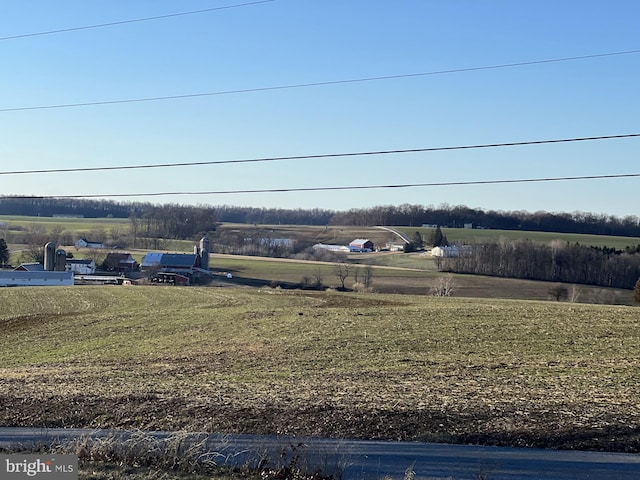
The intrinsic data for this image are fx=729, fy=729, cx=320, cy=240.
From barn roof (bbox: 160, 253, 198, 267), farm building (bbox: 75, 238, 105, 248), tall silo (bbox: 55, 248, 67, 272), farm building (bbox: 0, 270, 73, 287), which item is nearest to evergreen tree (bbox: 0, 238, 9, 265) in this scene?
tall silo (bbox: 55, 248, 67, 272)

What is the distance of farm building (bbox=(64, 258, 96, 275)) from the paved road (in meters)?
77.8

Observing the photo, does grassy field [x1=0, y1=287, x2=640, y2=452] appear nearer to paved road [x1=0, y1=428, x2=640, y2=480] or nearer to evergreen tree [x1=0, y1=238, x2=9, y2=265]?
paved road [x1=0, y1=428, x2=640, y2=480]

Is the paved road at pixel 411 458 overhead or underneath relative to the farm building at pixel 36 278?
overhead

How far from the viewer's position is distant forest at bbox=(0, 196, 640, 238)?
307ft

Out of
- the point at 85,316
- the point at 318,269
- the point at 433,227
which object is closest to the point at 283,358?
the point at 85,316

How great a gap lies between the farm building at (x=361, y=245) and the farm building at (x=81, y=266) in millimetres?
32828

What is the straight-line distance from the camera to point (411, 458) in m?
9.95

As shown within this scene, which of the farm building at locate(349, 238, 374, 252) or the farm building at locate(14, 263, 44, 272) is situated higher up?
the farm building at locate(349, 238, 374, 252)

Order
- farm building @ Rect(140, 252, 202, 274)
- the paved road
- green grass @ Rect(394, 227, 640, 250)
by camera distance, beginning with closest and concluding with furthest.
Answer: the paved road
green grass @ Rect(394, 227, 640, 250)
farm building @ Rect(140, 252, 202, 274)

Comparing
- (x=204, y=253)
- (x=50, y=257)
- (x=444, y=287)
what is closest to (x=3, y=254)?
(x=50, y=257)

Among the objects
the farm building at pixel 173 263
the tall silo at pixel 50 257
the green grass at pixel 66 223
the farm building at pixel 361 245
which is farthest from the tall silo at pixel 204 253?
the green grass at pixel 66 223

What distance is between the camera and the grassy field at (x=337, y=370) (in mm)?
Result: 11891

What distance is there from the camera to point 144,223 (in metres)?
117

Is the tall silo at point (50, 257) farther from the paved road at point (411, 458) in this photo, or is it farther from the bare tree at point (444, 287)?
the paved road at point (411, 458)
